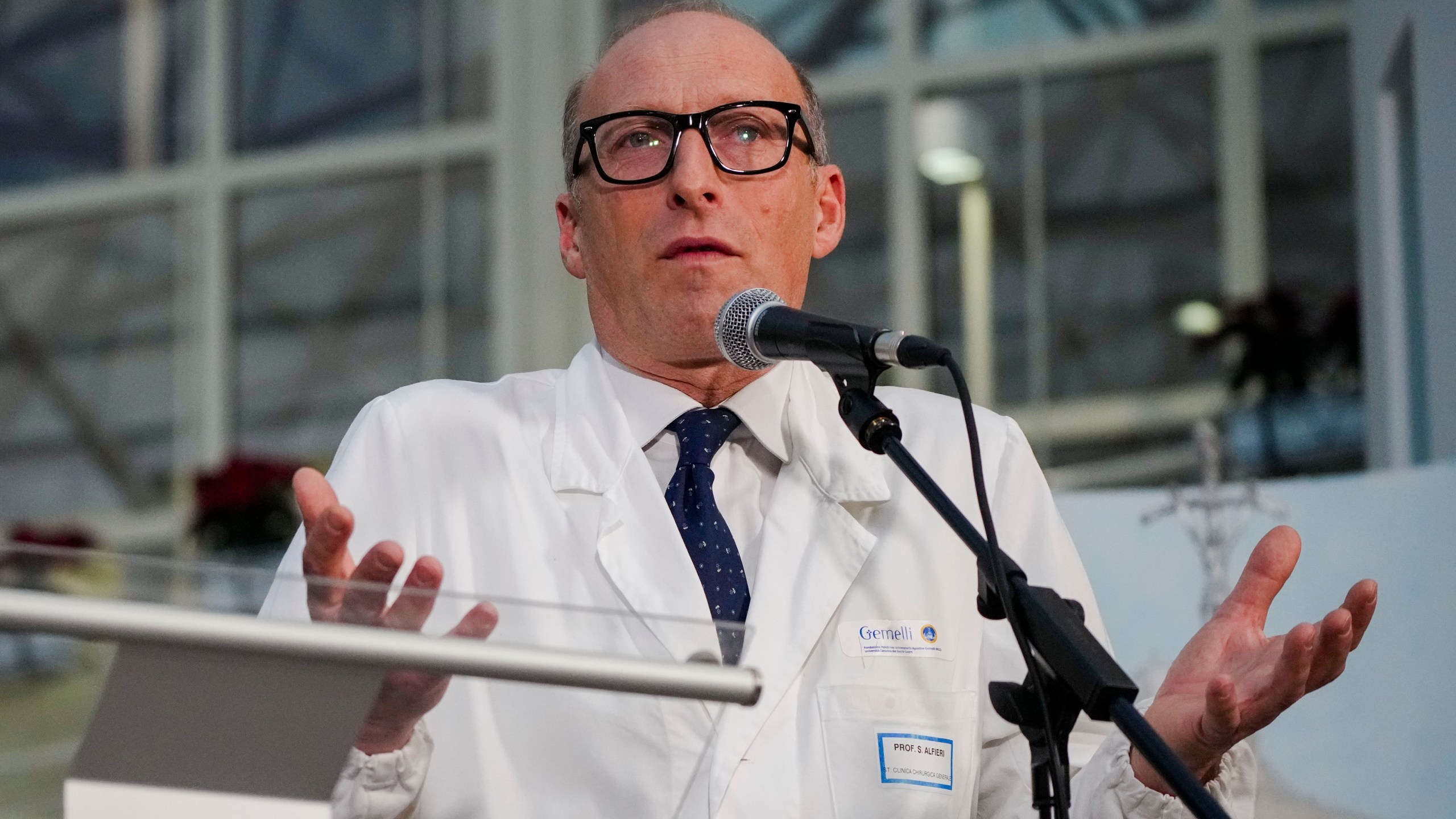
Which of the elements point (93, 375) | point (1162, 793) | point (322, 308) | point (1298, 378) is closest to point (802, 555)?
point (1162, 793)

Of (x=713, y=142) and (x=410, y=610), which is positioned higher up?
(x=713, y=142)

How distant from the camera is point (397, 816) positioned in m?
1.13

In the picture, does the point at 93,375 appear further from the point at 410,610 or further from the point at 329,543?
the point at 410,610

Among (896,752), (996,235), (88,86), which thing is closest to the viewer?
(896,752)

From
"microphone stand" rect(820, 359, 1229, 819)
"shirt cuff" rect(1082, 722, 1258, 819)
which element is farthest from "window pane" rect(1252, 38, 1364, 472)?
"microphone stand" rect(820, 359, 1229, 819)

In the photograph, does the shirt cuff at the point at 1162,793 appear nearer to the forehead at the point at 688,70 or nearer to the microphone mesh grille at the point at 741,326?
the microphone mesh grille at the point at 741,326

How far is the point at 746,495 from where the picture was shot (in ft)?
5.75

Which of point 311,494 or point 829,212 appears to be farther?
point 829,212

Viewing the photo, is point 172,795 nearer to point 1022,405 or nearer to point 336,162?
point 1022,405

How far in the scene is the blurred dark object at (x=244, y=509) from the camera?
461cm

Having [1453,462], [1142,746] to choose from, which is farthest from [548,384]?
[1453,462]

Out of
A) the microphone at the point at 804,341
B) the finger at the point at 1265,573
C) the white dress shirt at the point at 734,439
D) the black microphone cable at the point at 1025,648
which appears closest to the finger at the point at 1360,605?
the finger at the point at 1265,573

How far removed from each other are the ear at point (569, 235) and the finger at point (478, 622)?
3.59 feet

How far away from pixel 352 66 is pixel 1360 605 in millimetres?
5307
